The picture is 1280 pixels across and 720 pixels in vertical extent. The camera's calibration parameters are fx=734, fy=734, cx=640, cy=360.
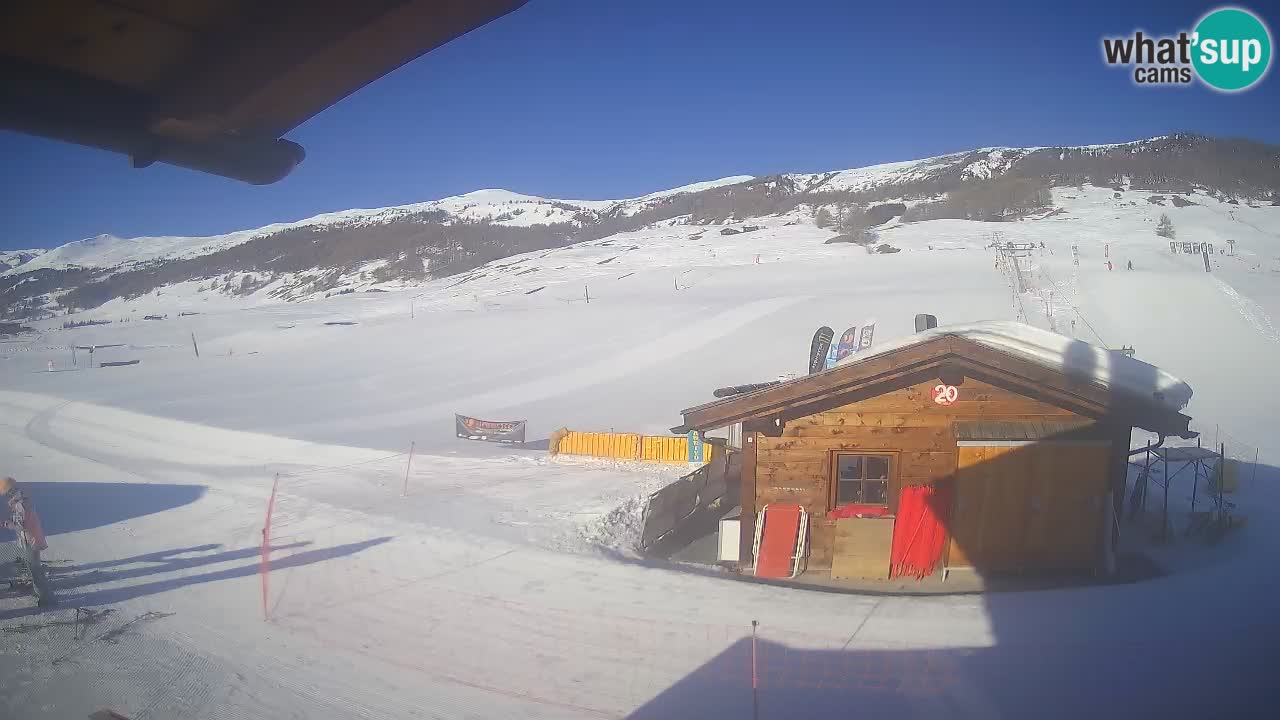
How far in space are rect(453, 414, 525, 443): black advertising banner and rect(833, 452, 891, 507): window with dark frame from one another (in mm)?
12491

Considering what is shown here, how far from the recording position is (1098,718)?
246 inches

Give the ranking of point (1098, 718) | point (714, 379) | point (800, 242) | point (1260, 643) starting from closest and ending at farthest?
point (1098, 718)
point (1260, 643)
point (714, 379)
point (800, 242)

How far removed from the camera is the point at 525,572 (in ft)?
34.1

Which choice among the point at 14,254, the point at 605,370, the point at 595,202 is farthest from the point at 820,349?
the point at 595,202

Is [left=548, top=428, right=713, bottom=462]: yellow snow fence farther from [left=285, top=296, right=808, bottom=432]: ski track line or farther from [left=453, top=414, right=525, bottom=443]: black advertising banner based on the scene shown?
[left=285, top=296, right=808, bottom=432]: ski track line

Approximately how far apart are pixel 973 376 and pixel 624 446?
35.1 ft

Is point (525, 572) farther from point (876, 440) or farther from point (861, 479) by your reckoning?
point (876, 440)

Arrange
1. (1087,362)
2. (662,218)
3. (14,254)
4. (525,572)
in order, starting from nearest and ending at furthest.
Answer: (14,254), (525,572), (1087,362), (662,218)

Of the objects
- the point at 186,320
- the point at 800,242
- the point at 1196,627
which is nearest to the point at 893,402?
the point at 1196,627

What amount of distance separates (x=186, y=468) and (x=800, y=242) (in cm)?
5444

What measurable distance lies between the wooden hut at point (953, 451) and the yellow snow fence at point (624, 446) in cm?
798

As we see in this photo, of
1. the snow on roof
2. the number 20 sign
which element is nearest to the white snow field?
the snow on roof

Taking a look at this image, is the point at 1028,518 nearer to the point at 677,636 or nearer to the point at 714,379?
the point at 677,636

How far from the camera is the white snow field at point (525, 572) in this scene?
6844 mm
